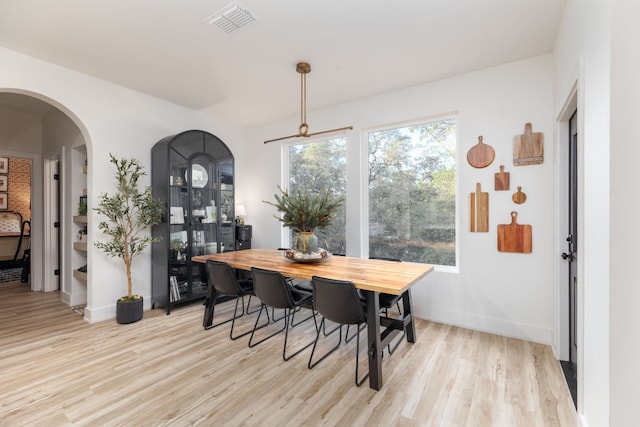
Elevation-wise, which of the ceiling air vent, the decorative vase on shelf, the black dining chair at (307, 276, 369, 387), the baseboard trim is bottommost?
the baseboard trim

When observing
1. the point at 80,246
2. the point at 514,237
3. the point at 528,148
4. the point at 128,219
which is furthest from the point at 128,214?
the point at 528,148

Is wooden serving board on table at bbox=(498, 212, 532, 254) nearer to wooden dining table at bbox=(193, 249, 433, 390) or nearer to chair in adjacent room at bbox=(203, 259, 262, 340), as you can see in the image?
wooden dining table at bbox=(193, 249, 433, 390)

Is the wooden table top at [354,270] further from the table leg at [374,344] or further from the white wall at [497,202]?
the white wall at [497,202]

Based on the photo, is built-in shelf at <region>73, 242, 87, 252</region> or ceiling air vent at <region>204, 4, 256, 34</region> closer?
ceiling air vent at <region>204, 4, 256, 34</region>

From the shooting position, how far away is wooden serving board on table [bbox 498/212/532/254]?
2875 mm

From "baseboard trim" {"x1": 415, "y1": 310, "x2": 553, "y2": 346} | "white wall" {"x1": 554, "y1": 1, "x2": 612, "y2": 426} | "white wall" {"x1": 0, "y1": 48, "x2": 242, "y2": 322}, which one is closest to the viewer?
"white wall" {"x1": 554, "y1": 1, "x2": 612, "y2": 426}

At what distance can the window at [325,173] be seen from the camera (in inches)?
167

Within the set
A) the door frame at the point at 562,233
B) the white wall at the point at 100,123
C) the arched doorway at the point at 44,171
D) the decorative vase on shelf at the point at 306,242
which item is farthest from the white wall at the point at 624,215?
the arched doorway at the point at 44,171

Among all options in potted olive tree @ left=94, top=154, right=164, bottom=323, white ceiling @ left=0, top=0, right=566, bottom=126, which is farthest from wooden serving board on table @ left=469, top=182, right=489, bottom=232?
potted olive tree @ left=94, top=154, right=164, bottom=323

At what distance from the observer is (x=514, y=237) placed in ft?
9.61

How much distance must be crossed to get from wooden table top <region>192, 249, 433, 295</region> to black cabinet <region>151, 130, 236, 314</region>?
2.54ft

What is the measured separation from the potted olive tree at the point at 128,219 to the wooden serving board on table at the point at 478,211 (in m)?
3.60

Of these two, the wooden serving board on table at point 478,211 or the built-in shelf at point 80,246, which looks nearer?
the wooden serving board on table at point 478,211

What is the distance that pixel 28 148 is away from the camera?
4.57m
